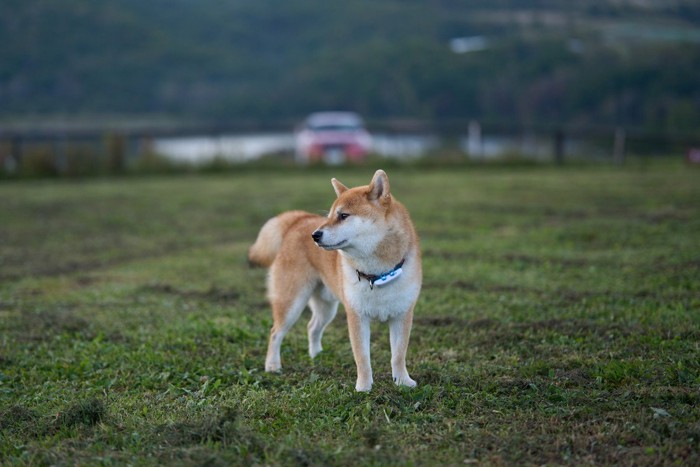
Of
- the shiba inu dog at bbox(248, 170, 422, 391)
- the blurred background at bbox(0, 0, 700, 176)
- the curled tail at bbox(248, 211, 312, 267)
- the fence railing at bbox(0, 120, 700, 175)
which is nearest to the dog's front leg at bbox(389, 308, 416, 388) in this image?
the shiba inu dog at bbox(248, 170, 422, 391)

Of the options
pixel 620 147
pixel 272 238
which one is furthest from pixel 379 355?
pixel 620 147

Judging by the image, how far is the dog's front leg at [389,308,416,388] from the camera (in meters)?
5.35

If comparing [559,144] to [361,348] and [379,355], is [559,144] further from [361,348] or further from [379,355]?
[361,348]

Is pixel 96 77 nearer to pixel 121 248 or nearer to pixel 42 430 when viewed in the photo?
pixel 121 248

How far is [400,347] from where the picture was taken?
211 inches

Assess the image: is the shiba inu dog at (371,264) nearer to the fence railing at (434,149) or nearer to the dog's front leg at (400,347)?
the dog's front leg at (400,347)

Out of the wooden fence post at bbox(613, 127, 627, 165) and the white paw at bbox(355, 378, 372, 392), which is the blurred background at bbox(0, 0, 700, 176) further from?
the white paw at bbox(355, 378, 372, 392)

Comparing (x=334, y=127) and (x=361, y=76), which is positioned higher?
(x=361, y=76)

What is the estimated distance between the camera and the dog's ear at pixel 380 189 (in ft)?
17.0

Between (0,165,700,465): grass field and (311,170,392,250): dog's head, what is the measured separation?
0.98 metres

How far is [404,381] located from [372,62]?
56.2 meters

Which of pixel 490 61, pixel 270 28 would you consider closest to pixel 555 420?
pixel 490 61

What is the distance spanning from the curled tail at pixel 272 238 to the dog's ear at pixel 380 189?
3.96 ft

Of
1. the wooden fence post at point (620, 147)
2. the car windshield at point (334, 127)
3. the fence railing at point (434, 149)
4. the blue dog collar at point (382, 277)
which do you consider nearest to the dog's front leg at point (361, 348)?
the blue dog collar at point (382, 277)
